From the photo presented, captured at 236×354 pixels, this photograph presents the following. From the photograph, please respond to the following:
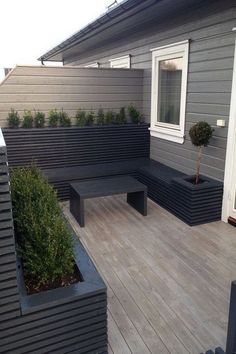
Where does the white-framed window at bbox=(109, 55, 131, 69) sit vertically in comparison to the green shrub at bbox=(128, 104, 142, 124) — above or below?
above

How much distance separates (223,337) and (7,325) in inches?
58.5

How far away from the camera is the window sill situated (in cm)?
500

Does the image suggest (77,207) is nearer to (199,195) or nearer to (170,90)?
(199,195)

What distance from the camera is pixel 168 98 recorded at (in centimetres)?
541

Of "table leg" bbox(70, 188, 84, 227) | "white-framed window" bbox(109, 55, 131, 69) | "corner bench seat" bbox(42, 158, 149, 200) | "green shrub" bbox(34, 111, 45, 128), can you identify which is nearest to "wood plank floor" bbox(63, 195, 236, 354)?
"table leg" bbox(70, 188, 84, 227)

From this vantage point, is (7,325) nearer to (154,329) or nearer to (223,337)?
(154,329)

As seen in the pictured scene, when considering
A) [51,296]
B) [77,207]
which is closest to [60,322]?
A: [51,296]

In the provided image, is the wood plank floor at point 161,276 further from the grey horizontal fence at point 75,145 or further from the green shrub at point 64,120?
the green shrub at point 64,120

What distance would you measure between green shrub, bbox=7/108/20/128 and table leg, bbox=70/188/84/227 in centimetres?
177

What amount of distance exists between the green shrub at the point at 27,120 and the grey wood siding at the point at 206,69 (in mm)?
2298

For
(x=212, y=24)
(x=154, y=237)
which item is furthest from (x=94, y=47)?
(x=154, y=237)

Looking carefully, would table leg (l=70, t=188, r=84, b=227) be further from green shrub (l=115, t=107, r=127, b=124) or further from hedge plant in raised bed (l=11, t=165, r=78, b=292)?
green shrub (l=115, t=107, r=127, b=124)

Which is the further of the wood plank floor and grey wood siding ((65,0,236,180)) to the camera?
grey wood siding ((65,0,236,180))

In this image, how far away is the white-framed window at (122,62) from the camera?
21.8ft
